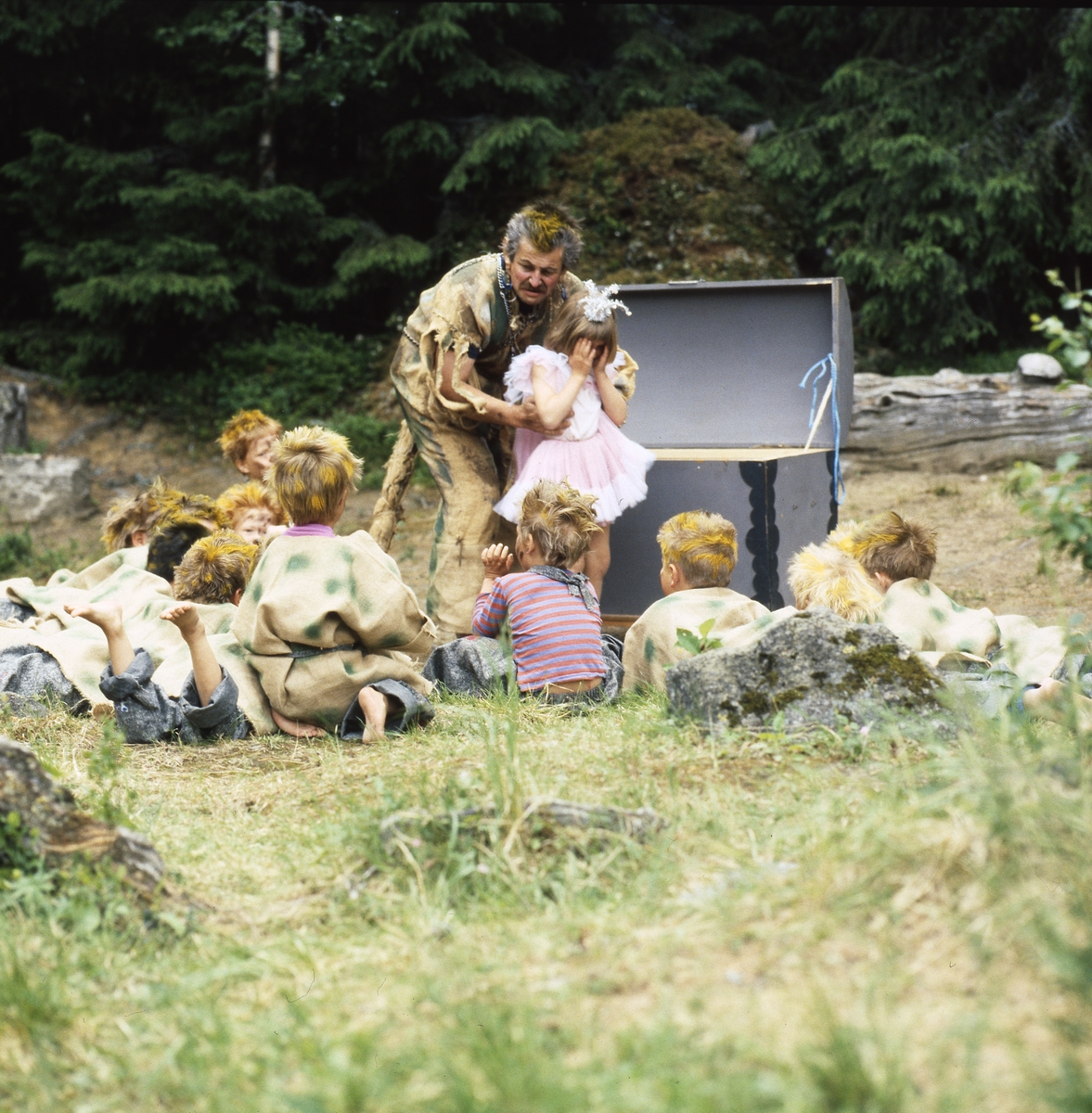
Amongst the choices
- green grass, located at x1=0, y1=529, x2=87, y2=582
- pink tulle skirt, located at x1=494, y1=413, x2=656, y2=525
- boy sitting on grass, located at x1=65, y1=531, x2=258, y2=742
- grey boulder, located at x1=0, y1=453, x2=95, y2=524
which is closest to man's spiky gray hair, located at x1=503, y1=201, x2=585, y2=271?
pink tulle skirt, located at x1=494, y1=413, x2=656, y2=525

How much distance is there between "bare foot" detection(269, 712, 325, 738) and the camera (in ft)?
12.1

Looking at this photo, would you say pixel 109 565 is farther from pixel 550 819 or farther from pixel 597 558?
pixel 550 819

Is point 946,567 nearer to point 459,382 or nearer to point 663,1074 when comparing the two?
point 459,382

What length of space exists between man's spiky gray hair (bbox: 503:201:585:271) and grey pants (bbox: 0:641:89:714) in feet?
7.28

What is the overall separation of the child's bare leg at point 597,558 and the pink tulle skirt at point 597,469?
81 mm

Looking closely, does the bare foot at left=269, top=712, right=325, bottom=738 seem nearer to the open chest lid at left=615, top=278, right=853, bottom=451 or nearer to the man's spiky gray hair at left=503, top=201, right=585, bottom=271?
the man's spiky gray hair at left=503, top=201, right=585, bottom=271

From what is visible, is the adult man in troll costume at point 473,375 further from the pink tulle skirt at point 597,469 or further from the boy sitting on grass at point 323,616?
the boy sitting on grass at point 323,616

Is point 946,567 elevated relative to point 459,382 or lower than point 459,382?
lower

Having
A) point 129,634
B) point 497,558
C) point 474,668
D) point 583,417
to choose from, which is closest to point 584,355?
point 583,417

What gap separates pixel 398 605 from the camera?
366 cm

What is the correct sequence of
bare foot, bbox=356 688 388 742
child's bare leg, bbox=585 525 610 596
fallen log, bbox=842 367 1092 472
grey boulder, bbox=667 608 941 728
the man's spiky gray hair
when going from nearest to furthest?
grey boulder, bbox=667 608 941 728 < bare foot, bbox=356 688 388 742 < the man's spiky gray hair < child's bare leg, bbox=585 525 610 596 < fallen log, bbox=842 367 1092 472

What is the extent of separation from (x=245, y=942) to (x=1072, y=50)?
372 inches

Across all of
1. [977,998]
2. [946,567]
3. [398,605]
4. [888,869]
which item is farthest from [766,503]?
[977,998]

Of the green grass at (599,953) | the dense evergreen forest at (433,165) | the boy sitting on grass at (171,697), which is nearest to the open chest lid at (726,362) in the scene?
the boy sitting on grass at (171,697)
